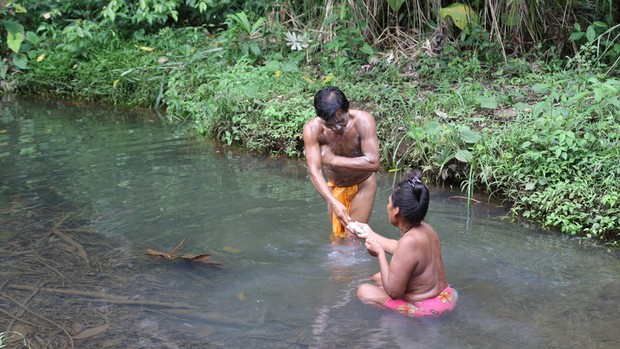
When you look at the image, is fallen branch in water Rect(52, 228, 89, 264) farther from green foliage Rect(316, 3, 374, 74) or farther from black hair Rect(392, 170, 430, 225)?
green foliage Rect(316, 3, 374, 74)

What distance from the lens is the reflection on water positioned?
4566mm

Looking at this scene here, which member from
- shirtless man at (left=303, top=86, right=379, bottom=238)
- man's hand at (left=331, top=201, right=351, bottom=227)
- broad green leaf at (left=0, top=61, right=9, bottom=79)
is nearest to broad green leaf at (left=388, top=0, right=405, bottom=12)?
shirtless man at (left=303, top=86, right=379, bottom=238)

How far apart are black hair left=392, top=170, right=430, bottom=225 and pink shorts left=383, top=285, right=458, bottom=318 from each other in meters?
0.59

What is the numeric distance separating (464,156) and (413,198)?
2.84 m

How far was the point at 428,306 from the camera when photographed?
458cm

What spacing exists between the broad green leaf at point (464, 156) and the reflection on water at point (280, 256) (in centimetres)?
42

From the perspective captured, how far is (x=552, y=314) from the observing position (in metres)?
4.73

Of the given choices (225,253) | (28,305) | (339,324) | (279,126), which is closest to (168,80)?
Result: (279,126)

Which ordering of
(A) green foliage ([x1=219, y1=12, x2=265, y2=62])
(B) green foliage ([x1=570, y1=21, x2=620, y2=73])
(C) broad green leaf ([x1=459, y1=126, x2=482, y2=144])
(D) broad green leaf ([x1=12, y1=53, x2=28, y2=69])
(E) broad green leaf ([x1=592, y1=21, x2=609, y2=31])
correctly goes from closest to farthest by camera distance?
(C) broad green leaf ([x1=459, y1=126, x2=482, y2=144]) < (B) green foliage ([x1=570, y1=21, x2=620, y2=73]) < (E) broad green leaf ([x1=592, y1=21, x2=609, y2=31]) < (A) green foliage ([x1=219, y1=12, x2=265, y2=62]) < (D) broad green leaf ([x1=12, y1=53, x2=28, y2=69])

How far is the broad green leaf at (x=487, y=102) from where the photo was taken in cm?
761

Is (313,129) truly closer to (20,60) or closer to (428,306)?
(428,306)

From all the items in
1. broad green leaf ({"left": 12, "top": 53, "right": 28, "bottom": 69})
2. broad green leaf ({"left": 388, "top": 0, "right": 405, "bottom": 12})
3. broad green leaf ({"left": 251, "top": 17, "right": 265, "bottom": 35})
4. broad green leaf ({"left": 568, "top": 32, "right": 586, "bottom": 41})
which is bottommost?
broad green leaf ({"left": 12, "top": 53, "right": 28, "bottom": 69})

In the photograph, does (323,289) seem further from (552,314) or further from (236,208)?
(236,208)

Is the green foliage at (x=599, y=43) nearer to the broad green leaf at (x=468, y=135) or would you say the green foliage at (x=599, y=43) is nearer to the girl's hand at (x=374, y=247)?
the broad green leaf at (x=468, y=135)
